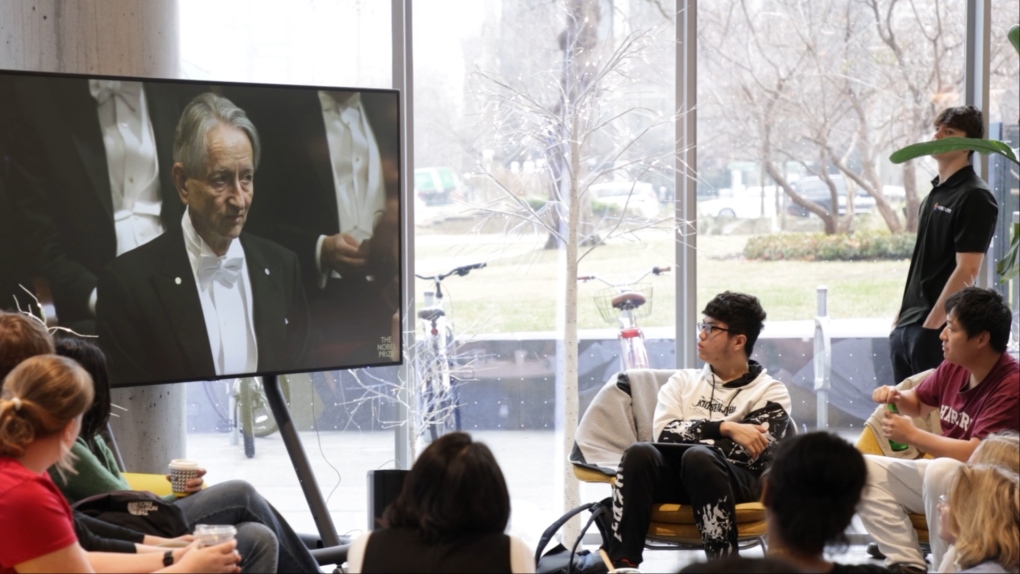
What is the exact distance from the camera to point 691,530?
3674 mm

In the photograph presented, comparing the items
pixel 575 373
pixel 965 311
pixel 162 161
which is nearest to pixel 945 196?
pixel 965 311

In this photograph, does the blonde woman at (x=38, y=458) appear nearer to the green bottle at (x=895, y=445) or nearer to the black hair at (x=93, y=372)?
the black hair at (x=93, y=372)

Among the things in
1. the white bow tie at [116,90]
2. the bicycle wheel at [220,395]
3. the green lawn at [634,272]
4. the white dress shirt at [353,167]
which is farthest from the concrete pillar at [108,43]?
the green lawn at [634,272]

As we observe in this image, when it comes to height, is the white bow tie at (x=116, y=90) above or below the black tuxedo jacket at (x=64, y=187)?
above

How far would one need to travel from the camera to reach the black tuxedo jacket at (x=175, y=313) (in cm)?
373

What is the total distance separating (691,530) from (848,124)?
2174mm

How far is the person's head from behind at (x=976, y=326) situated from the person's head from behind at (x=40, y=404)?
2683 mm

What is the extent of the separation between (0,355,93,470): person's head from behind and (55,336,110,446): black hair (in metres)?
0.59

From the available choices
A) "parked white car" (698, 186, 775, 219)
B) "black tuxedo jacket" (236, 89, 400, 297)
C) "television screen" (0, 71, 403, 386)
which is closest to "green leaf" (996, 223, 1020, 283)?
"parked white car" (698, 186, 775, 219)

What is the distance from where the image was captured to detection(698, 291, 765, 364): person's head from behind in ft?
12.5

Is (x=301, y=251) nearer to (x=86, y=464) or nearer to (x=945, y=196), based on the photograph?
(x=86, y=464)

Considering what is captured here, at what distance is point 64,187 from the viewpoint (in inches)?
142

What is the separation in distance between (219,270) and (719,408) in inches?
74.4

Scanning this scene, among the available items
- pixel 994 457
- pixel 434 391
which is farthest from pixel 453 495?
pixel 434 391
